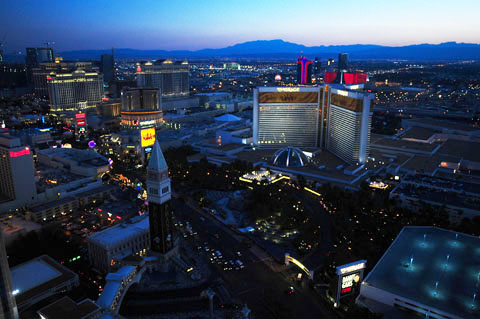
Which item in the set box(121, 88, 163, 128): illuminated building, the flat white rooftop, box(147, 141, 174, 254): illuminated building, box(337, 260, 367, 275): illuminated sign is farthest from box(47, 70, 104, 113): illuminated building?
box(337, 260, 367, 275): illuminated sign

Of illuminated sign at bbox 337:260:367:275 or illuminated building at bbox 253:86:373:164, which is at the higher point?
illuminated building at bbox 253:86:373:164

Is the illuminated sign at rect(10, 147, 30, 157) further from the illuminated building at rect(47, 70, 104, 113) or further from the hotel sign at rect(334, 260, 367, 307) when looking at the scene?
the illuminated building at rect(47, 70, 104, 113)

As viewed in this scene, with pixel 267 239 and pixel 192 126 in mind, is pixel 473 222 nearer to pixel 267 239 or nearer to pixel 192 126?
pixel 267 239

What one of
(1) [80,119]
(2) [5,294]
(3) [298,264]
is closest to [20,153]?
(2) [5,294]

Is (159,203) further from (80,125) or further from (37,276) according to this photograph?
(80,125)

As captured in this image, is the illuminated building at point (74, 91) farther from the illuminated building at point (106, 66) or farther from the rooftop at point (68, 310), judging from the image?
the rooftop at point (68, 310)

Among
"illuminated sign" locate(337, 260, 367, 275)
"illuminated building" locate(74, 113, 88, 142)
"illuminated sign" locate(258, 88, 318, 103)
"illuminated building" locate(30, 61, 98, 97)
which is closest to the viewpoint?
"illuminated sign" locate(337, 260, 367, 275)

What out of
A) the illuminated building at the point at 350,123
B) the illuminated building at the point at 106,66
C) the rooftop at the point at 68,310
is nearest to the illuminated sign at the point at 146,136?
the illuminated building at the point at 350,123
